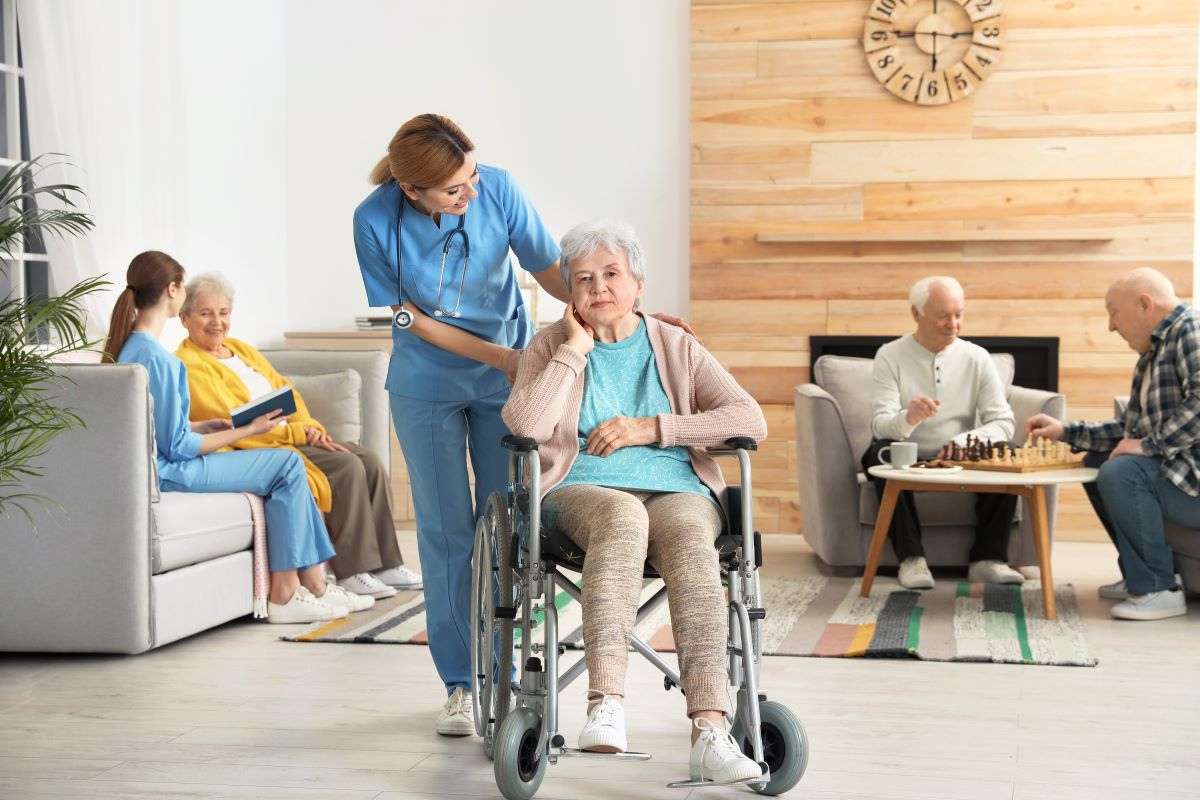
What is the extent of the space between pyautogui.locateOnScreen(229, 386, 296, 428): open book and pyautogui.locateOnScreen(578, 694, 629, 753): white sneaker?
2.05 meters

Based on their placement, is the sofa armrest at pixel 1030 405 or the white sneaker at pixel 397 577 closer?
the white sneaker at pixel 397 577

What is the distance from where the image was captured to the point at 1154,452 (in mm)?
4051

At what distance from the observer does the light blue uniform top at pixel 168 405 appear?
3.81m

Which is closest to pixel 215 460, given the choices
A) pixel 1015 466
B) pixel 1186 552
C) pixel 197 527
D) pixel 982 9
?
pixel 197 527

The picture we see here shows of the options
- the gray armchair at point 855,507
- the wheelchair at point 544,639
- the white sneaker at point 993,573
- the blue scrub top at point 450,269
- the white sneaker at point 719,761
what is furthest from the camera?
the gray armchair at point 855,507

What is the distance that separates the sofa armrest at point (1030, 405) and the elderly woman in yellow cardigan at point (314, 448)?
2.00 metres

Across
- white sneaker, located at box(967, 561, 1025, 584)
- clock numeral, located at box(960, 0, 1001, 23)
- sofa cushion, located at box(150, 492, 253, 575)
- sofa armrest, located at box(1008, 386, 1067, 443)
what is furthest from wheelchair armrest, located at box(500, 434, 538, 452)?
clock numeral, located at box(960, 0, 1001, 23)

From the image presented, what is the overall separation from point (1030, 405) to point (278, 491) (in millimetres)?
2401

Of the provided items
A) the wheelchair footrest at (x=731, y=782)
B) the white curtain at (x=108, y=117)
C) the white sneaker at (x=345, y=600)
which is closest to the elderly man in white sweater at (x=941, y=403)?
the white sneaker at (x=345, y=600)

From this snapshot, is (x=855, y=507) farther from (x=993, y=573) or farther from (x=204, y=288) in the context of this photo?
(x=204, y=288)

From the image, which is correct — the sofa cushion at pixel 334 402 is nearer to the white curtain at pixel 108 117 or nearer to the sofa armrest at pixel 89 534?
the white curtain at pixel 108 117

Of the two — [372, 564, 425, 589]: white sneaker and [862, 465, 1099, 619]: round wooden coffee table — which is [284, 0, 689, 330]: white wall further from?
[862, 465, 1099, 619]: round wooden coffee table

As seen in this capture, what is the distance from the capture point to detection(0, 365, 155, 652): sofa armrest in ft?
11.3

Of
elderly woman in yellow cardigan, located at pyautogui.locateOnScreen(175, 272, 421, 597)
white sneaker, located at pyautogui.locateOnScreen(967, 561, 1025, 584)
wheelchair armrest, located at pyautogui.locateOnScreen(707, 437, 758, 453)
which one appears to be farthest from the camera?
white sneaker, located at pyautogui.locateOnScreen(967, 561, 1025, 584)
